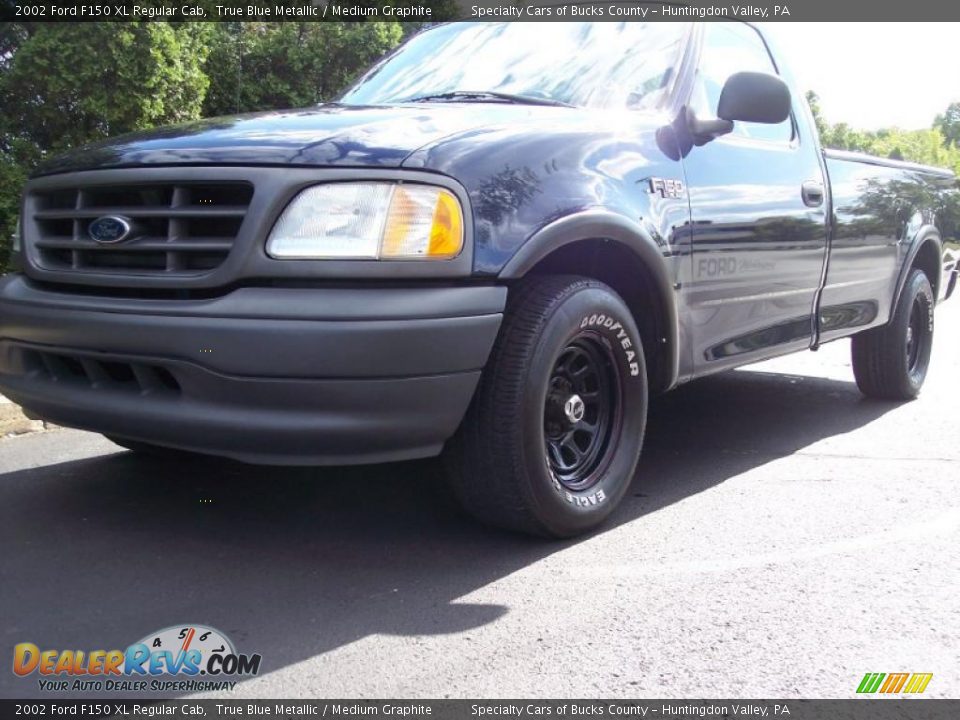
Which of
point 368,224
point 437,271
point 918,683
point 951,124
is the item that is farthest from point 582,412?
point 951,124

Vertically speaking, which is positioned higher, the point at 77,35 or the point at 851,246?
the point at 77,35

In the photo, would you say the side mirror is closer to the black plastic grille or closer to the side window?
the side window

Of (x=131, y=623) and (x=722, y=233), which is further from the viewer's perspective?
(x=722, y=233)

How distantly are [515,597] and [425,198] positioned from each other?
1.13 meters

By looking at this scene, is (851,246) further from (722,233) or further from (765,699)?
(765,699)

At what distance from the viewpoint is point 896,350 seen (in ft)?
18.6

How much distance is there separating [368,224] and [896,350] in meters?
3.99

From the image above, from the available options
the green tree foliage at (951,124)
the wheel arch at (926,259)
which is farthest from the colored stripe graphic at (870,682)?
the green tree foliage at (951,124)

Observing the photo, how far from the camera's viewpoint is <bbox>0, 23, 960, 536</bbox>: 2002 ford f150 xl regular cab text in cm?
265

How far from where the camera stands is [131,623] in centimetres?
257

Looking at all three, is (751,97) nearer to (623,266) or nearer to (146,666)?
(623,266)

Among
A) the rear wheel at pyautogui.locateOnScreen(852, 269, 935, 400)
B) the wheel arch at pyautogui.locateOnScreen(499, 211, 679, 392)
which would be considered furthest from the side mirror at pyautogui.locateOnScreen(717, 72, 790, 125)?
the rear wheel at pyautogui.locateOnScreen(852, 269, 935, 400)

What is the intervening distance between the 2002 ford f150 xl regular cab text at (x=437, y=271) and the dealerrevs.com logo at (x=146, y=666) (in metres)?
0.52

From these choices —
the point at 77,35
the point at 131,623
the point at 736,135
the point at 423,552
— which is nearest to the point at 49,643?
the point at 131,623
